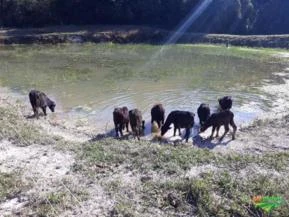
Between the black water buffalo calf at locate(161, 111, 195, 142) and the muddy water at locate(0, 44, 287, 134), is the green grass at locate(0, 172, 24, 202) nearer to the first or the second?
the black water buffalo calf at locate(161, 111, 195, 142)

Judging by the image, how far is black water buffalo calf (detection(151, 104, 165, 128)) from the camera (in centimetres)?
1530

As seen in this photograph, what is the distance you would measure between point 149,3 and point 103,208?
124 feet

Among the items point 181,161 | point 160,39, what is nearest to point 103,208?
point 181,161

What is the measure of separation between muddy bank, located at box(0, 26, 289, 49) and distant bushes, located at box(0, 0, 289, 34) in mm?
2591

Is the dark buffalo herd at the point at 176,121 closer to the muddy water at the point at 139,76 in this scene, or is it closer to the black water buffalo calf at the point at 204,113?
the black water buffalo calf at the point at 204,113

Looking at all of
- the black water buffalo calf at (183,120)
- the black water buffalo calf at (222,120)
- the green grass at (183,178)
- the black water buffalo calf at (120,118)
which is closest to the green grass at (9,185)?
Result: the green grass at (183,178)

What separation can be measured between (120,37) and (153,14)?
6.63 metres

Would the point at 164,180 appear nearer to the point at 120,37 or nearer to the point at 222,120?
the point at 222,120

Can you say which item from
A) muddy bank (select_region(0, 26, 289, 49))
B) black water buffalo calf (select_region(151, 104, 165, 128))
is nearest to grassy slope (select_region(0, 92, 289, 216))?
black water buffalo calf (select_region(151, 104, 165, 128))

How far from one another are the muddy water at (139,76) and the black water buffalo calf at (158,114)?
1426 mm

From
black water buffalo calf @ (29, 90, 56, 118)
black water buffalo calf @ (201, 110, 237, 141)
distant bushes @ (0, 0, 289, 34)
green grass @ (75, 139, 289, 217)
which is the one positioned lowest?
green grass @ (75, 139, 289, 217)

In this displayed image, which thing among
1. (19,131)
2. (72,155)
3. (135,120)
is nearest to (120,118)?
(135,120)

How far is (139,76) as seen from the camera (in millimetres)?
24156

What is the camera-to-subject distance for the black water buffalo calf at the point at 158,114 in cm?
1530
